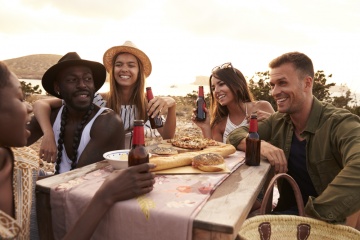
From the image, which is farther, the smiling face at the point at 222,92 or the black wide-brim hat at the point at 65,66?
the smiling face at the point at 222,92

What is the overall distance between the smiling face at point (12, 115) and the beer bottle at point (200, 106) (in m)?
2.51

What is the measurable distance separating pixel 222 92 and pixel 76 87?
6.92ft

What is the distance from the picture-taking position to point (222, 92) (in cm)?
443

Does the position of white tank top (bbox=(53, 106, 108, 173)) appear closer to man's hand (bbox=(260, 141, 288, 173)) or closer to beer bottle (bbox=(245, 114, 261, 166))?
beer bottle (bbox=(245, 114, 261, 166))

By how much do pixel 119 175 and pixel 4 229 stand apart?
56 cm

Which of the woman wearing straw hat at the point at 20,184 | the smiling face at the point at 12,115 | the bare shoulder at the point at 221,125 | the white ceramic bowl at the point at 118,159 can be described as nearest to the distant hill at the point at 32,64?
the bare shoulder at the point at 221,125

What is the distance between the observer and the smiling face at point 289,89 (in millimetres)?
3119

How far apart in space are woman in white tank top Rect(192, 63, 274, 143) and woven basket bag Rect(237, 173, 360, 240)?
2.12 metres

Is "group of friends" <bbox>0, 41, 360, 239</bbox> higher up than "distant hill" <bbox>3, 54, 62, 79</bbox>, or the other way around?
"distant hill" <bbox>3, 54, 62, 79</bbox>

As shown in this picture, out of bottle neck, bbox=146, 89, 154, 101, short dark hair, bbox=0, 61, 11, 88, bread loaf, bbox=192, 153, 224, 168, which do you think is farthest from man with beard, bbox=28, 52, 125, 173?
short dark hair, bbox=0, 61, 11, 88

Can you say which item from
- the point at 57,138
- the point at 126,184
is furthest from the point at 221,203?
the point at 57,138

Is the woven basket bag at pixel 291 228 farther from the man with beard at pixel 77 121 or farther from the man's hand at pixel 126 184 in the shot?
the man with beard at pixel 77 121

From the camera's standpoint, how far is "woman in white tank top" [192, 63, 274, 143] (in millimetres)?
4402

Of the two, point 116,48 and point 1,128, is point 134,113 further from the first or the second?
point 1,128
